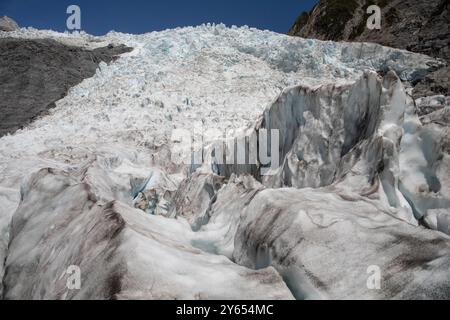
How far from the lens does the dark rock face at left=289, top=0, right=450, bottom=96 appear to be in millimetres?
28906

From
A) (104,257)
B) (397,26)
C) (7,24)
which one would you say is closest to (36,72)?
(7,24)

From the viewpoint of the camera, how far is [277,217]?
558 centimetres

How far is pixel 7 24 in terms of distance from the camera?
47562 millimetres

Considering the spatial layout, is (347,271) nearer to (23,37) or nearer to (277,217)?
(277,217)

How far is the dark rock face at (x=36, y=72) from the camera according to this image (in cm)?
2605

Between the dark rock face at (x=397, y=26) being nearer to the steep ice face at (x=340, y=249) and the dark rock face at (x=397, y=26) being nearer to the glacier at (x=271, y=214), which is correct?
the glacier at (x=271, y=214)

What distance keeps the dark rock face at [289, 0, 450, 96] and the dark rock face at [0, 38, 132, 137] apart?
20.4m

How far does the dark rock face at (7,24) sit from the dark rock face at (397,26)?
1196 inches

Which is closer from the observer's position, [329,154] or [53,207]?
[53,207]

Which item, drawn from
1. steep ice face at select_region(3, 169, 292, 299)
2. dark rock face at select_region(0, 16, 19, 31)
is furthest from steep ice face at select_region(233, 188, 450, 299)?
dark rock face at select_region(0, 16, 19, 31)

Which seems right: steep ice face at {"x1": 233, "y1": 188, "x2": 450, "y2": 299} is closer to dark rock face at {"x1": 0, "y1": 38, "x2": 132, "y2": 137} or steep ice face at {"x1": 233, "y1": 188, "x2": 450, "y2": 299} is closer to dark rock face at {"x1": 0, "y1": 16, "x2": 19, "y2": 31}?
dark rock face at {"x1": 0, "y1": 38, "x2": 132, "y2": 137}

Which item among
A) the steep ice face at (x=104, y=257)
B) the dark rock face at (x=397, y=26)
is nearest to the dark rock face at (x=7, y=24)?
the dark rock face at (x=397, y=26)
